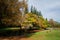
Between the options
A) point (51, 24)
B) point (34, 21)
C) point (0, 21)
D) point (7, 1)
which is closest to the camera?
point (7, 1)

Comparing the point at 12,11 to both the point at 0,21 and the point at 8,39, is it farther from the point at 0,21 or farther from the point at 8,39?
the point at 8,39

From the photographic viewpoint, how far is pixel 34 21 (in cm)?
4328

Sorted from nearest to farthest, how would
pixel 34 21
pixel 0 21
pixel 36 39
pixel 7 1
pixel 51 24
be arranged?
pixel 36 39, pixel 7 1, pixel 0 21, pixel 34 21, pixel 51 24

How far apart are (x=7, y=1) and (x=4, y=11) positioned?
1932 millimetres

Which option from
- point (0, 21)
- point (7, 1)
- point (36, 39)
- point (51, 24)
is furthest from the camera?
point (51, 24)

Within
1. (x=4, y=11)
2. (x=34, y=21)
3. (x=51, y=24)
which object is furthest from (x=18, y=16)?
(x=51, y=24)

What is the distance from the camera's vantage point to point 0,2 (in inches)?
1091

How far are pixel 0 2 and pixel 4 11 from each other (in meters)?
1.74

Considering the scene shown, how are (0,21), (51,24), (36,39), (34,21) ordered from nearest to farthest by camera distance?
(36,39) → (0,21) → (34,21) → (51,24)

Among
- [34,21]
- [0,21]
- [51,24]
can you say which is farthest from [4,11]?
[51,24]

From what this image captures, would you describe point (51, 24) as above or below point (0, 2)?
below

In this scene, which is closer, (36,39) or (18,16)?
(36,39)

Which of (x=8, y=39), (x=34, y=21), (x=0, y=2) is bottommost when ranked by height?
(x=8, y=39)

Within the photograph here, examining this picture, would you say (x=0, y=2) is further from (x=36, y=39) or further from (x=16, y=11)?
(x=36, y=39)
